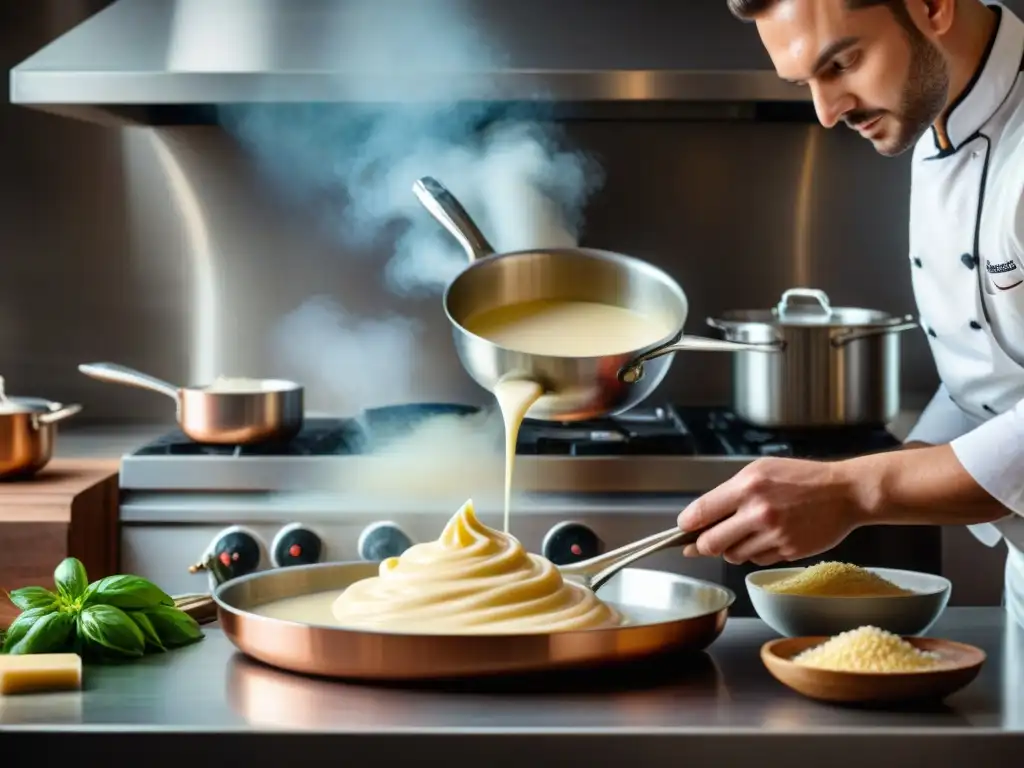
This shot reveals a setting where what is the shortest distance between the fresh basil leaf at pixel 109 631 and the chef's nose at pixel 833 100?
968mm

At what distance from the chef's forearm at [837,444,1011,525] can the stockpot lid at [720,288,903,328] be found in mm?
1042

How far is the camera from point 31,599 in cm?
138

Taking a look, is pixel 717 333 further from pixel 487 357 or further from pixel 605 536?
pixel 487 357

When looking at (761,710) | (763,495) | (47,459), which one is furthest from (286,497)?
(761,710)

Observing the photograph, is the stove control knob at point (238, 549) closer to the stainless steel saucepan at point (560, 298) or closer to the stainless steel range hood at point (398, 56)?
the stainless steel saucepan at point (560, 298)

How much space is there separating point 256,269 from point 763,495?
189 centimetres

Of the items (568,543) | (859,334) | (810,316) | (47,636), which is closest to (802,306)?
(810,316)

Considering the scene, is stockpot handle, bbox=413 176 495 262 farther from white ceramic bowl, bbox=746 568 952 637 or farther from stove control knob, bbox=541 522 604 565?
white ceramic bowl, bbox=746 568 952 637

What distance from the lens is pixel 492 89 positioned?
2420 millimetres

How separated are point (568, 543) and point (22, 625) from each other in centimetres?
119

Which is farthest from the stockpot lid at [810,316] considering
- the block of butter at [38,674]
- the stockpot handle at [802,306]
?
the block of butter at [38,674]

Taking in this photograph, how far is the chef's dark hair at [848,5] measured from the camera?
5.39ft

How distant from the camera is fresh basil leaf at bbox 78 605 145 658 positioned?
4.37 feet

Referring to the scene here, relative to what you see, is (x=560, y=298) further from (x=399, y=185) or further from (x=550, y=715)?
(x=550, y=715)
